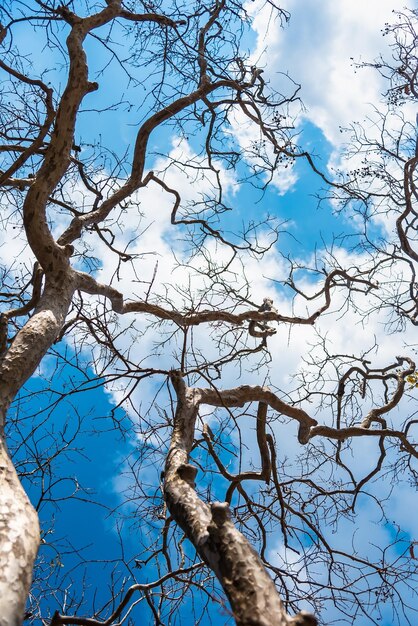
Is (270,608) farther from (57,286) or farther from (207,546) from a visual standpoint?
(57,286)

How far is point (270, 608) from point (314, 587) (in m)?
2.55

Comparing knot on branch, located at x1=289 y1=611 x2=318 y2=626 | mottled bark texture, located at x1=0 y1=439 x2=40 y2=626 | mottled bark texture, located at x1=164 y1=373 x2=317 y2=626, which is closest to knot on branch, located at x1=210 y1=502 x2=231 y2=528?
mottled bark texture, located at x1=164 y1=373 x2=317 y2=626

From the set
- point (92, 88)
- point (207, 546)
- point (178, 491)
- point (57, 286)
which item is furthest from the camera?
point (92, 88)

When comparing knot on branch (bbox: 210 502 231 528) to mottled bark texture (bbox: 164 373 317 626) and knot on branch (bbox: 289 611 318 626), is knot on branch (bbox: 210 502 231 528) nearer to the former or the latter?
mottled bark texture (bbox: 164 373 317 626)

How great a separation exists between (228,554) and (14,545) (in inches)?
27.6

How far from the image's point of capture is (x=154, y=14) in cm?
470

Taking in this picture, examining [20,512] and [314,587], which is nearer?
[20,512]

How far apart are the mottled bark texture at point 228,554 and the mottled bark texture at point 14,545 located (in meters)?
0.61

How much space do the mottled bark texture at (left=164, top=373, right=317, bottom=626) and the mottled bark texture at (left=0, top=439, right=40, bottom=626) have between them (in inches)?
23.9

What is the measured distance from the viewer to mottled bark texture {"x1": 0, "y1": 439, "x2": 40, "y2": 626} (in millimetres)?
1503

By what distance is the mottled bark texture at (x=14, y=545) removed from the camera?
1.50 metres

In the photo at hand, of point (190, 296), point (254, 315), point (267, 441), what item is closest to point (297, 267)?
point (254, 315)

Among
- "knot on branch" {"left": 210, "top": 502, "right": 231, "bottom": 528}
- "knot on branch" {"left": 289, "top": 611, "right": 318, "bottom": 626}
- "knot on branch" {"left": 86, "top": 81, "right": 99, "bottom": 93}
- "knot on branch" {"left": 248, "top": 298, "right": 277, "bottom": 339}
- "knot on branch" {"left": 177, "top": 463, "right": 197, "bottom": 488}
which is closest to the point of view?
"knot on branch" {"left": 289, "top": 611, "right": 318, "bottom": 626}

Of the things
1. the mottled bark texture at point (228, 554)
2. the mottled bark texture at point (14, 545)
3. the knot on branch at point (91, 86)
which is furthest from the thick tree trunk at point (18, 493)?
the knot on branch at point (91, 86)
